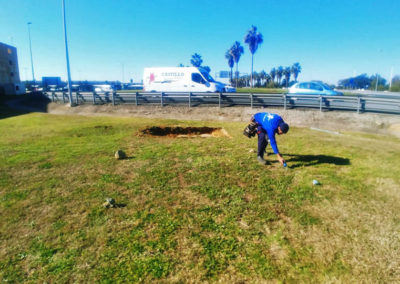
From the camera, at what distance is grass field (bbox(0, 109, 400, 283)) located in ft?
9.36

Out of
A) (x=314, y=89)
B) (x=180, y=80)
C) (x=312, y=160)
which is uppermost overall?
(x=180, y=80)

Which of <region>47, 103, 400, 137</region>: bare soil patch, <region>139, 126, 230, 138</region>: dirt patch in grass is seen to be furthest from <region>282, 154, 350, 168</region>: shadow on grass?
<region>47, 103, 400, 137</region>: bare soil patch

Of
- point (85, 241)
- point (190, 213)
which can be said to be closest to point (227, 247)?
point (190, 213)

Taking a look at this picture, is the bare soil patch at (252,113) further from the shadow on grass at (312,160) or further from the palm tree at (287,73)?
the palm tree at (287,73)

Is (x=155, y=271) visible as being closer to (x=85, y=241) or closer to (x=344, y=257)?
(x=85, y=241)

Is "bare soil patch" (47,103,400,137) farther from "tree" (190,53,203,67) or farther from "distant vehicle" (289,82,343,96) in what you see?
"tree" (190,53,203,67)

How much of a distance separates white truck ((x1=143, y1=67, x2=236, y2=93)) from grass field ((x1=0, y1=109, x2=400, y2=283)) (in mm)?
15579

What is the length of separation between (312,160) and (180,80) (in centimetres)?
1786

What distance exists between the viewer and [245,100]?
54.7 ft

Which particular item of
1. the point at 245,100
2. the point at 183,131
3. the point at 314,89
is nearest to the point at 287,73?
the point at 314,89

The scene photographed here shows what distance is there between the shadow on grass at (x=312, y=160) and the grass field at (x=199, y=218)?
3 centimetres

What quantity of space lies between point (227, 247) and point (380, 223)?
8.22ft

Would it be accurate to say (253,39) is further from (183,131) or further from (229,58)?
(183,131)

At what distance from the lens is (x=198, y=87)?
862 inches
